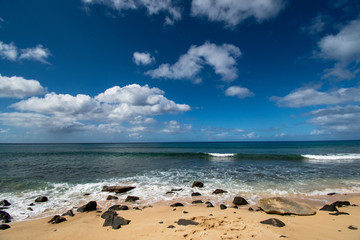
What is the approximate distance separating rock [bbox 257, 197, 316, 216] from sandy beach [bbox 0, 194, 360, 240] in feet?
0.68

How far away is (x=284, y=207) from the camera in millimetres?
7496

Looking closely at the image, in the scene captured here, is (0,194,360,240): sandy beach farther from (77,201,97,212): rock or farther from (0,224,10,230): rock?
(77,201,97,212): rock

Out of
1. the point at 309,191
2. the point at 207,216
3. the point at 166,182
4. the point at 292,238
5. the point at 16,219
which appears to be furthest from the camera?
the point at 166,182

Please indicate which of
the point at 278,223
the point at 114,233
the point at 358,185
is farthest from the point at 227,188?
the point at 358,185

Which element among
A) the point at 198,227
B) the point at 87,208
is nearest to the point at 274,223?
the point at 198,227

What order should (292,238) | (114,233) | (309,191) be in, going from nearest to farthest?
(292,238)
(114,233)
(309,191)

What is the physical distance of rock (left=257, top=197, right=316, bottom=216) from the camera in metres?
7.22

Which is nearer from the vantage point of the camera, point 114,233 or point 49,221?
point 114,233

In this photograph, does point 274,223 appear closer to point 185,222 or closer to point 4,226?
point 185,222

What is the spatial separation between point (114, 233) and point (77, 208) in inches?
171

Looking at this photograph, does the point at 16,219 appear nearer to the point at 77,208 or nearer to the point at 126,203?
the point at 77,208

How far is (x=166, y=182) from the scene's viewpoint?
1425cm

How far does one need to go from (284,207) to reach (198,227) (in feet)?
14.8

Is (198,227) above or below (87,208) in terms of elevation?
above
